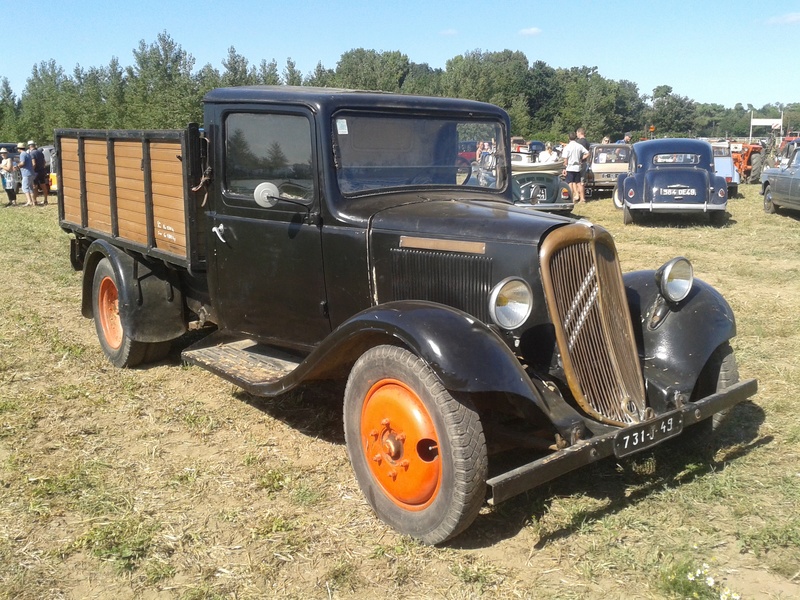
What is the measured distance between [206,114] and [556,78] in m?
85.8

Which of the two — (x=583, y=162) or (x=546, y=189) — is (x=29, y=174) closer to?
(x=546, y=189)

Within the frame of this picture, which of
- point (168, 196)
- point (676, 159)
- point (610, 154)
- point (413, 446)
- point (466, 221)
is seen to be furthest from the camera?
point (610, 154)

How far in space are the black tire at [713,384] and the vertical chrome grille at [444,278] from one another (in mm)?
1318

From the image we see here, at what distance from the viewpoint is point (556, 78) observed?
278 ft

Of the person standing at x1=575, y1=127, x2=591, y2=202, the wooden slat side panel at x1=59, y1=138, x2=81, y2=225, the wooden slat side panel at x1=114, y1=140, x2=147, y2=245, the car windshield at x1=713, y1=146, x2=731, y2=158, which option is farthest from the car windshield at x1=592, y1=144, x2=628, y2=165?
the wooden slat side panel at x1=114, y1=140, x2=147, y2=245

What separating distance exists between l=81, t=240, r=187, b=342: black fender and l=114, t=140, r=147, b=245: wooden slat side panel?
0.19 meters

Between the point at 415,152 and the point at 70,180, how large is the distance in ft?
11.9

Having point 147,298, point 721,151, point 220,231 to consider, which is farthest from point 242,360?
point 721,151

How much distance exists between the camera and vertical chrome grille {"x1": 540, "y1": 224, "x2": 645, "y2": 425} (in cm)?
327

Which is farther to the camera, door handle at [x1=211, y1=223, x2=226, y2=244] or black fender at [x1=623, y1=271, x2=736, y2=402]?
door handle at [x1=211, y1=223, x2=226, y2=244]

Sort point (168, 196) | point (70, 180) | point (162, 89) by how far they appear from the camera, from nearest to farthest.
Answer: point (168, 196), point (70, 180), point (162, 89)

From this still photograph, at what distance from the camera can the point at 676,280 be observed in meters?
3.86

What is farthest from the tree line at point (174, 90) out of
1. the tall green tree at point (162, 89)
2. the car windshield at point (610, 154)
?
the car windshield at point (610, 154)

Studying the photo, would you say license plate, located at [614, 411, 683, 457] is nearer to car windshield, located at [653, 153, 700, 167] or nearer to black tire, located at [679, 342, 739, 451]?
black tire, located at [679, 342, 739, 451]
